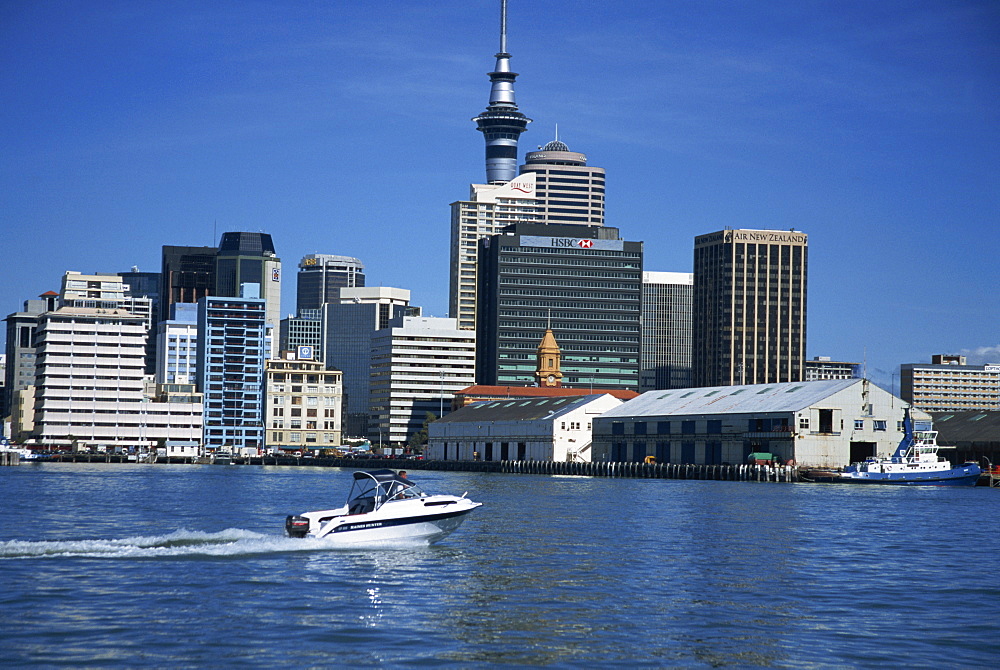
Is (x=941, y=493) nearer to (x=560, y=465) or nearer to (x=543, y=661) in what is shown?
(x=560, y=465)

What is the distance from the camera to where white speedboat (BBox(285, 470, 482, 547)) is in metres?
45.5

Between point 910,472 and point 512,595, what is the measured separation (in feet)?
285

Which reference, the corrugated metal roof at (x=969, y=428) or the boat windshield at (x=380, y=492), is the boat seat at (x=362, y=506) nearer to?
the boat windshield at (x=380, y=492)

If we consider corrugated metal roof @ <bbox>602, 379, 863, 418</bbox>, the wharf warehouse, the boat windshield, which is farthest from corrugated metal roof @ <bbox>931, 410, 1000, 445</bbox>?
the boat windshield

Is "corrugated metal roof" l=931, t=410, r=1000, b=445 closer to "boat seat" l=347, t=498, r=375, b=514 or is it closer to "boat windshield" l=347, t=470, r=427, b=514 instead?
"boat windshield" l=347, t=470, r=427, b=514

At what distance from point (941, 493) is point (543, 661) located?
8008 cm

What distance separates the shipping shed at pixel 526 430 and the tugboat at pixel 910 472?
157 ft

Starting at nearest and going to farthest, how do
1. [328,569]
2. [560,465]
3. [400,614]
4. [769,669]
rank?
1. [769,669]
2. [400,614]
3. [328,569]
4. [560,465]

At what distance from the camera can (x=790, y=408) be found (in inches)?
4990

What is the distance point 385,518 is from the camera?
46.1 metres

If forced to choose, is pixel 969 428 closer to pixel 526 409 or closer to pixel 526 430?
pixel 526 430

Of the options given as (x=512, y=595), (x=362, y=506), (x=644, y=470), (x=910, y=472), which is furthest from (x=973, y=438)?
(x=512, y=595)

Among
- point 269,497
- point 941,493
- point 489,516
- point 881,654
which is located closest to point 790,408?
point 941,493

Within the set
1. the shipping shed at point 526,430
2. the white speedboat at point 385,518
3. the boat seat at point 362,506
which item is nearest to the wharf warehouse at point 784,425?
the shipping shed at point 526,430
